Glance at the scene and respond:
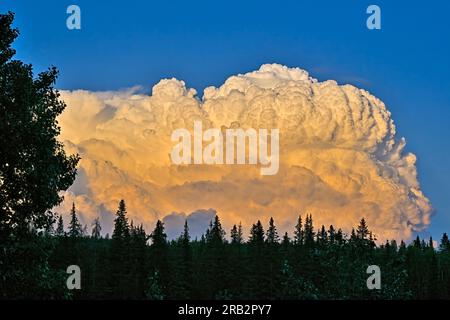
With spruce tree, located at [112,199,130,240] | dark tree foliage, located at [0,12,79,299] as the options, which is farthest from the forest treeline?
dark tree foliage, located at [0,12,79,299]

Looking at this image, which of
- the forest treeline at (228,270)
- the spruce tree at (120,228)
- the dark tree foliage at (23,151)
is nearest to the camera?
the dark tree foliage at (23,151)

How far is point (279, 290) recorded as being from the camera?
141250mm

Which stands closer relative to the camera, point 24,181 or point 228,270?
point 24,181

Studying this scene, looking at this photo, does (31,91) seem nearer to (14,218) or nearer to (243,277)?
(14,218)

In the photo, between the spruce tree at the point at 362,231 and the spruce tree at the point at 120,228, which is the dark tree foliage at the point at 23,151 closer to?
the spruce tree at the point at 362,231

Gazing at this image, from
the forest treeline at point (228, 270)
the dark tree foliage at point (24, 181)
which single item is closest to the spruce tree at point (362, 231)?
the forest treeline at point (228, 270)

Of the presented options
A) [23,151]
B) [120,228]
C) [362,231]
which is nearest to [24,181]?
[23,151]

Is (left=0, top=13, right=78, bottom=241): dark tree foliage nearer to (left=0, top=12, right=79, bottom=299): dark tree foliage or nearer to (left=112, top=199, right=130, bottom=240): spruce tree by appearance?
(left=0, top=12, right=79, bottom=299): dark tree foliage

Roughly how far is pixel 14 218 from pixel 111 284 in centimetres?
9370

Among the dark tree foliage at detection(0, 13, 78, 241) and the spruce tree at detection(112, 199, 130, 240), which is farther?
the spruce tree at detection(112, 199, 130, 240)

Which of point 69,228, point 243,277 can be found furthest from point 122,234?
point 69,228

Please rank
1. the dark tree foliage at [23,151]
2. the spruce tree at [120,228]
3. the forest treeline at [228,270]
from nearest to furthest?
the dark tree foliage at [23,151], the forest treeline at [228,270], the spruce tree at [120,228]

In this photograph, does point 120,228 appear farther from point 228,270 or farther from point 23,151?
point 23,151
